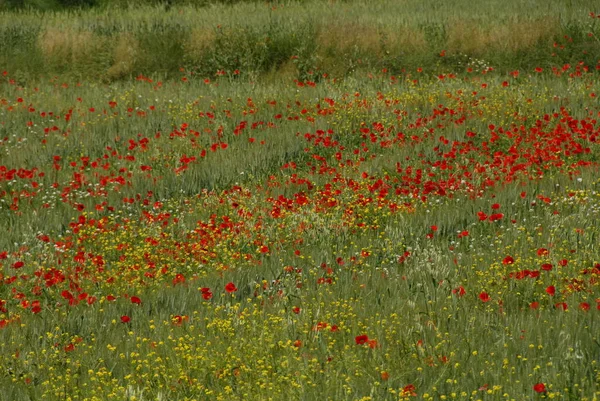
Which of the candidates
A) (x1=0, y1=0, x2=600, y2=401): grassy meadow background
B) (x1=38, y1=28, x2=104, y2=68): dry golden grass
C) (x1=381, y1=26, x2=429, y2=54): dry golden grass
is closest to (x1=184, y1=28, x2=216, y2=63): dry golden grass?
(x1=0, y1=0, x2=600, y2=401): grassy meadow background

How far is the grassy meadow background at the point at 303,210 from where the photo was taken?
15.7ft

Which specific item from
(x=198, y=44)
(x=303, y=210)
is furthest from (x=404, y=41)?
(x=303, y=210)

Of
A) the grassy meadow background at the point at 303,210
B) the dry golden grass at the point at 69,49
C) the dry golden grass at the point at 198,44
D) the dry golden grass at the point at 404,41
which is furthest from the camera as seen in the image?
the dry golden grass at the point at 69,49

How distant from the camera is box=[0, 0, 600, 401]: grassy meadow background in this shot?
4.78 meters

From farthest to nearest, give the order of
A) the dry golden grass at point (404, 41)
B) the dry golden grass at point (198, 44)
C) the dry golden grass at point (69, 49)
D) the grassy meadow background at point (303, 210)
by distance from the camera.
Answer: the dry golden grass at point (69, 49)
the dry golden grass at point (198, 44)
the dry golden grass at point (404, 41)
the grassy meadow background at point (303, 210)

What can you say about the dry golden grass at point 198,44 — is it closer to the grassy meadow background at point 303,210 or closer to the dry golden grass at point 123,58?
the grassy meadow background at point 303,210

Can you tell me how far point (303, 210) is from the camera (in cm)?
787

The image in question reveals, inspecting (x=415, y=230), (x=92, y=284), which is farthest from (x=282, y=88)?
(x=92, y=284)

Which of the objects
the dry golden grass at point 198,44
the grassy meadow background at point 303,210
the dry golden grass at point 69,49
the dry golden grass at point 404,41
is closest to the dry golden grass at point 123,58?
the grassy meadow background at point 303,210

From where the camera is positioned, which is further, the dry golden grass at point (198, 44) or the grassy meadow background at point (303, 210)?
the dry golden grass at point (198, 44)

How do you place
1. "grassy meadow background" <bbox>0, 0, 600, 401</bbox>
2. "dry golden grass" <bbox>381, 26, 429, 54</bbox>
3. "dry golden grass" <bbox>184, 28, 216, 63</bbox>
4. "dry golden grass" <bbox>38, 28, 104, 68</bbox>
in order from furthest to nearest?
"dry golden grass" <bbox>38, 28, 104, 68</bbox>
"dry golden grass" <bbox>184, 28, 216, 63</bbox>
"dry golden grass" <bbox>381, 26, 429, 54</bbox>
"grassy meadow background" <bbox>0, 0, 600, 401</bbox>

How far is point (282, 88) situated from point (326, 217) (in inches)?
264

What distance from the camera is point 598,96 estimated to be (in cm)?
1213

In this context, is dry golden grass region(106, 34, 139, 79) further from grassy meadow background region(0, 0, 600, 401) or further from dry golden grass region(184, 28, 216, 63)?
dry golden grass region(184, 28, 216, 63)
